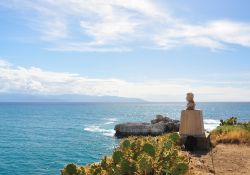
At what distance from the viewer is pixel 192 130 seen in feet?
67.2

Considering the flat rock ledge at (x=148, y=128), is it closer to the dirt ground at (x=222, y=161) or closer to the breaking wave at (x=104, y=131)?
the breaking wave at (x=104, y=131)

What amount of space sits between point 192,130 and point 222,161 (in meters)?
3.20

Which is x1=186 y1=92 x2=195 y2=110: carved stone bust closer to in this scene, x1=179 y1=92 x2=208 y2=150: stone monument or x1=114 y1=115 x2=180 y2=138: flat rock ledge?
x1=179 y1=92 x2=208 y2=150: stone monument

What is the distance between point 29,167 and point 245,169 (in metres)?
33.9

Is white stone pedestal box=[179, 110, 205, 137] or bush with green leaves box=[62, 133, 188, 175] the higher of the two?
white stone pedestal box=[179, 110, 205, 137]

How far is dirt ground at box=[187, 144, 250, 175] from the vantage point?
1531 centimetres

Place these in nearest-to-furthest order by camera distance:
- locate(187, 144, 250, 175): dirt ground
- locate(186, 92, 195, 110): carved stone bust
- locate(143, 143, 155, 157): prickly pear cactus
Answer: locate(143, 143, 155, 157): prickly pear cactus, locate(187, 144, 250, 175): dirt ground, locate(186, 92, 195, 110): carved stone bust

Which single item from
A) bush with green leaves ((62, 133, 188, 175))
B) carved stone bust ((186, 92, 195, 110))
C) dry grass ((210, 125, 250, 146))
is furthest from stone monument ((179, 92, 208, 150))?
bush with green leaves ((62, 133, 188, 175))

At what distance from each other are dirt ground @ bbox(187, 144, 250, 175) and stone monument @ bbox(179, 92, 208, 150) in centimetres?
78

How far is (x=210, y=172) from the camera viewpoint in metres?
15.0

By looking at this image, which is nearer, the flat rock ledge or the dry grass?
the dry grass

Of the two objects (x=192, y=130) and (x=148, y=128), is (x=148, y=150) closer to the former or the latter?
(x=192, y=130)

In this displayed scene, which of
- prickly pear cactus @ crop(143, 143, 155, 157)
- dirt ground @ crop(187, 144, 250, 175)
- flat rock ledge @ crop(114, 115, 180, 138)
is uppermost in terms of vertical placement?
prickly pear cactus @ crop(143, 143, 155, 157)

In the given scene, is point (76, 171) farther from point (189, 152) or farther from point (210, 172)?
point (189, 152)
